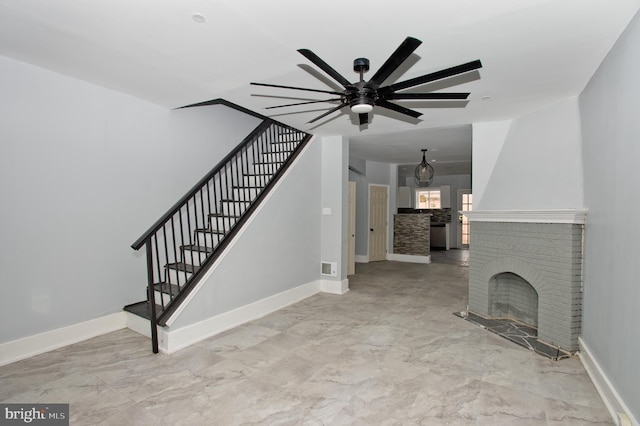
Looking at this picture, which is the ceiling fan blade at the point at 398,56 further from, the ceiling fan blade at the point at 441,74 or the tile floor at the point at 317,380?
the tile floor at the point at 317,380

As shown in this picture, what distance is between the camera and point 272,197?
4.32 m

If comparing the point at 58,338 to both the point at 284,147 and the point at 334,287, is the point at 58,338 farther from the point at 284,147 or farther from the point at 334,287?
the point at 284,147

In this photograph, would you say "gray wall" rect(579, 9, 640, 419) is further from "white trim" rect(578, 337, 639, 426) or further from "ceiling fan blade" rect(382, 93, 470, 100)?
"ceiling fan blade" rect(382, 93, 470, 100)

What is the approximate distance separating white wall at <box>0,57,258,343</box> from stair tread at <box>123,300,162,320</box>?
7 cm

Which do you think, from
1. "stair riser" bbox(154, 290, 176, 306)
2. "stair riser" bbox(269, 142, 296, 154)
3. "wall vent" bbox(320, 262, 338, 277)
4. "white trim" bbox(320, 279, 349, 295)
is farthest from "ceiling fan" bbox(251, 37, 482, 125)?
"white trim" bbox(320, 279, 349, 295)

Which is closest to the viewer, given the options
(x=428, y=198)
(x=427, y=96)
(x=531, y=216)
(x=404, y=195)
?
(x=427, y=96)

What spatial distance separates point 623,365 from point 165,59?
3914mm

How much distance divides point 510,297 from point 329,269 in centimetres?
257

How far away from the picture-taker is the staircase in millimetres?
3162

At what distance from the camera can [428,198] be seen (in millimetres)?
11703

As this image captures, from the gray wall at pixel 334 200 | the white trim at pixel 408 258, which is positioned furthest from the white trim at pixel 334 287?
the white trim at pixel 408 258

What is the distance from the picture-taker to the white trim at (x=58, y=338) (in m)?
2.79

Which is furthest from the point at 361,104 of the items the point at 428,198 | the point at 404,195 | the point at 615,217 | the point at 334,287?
the point at 428,198

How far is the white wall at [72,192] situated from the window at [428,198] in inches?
370
